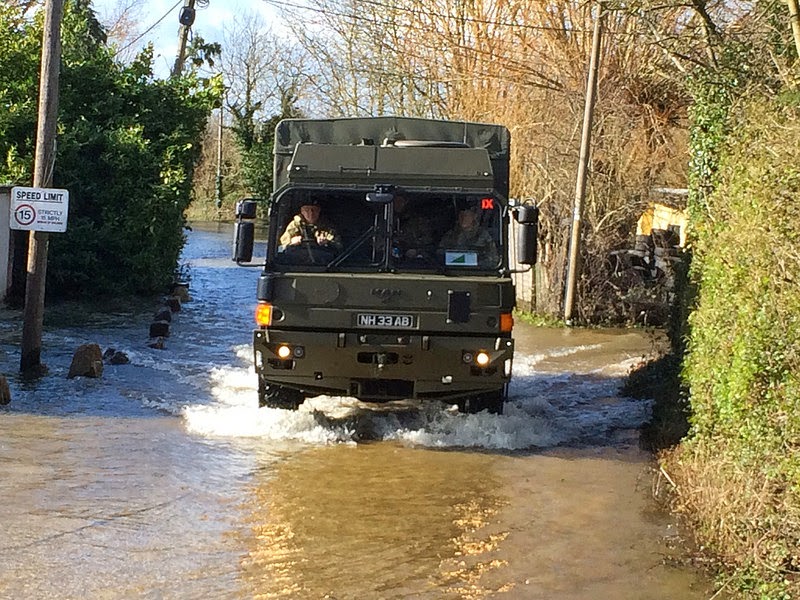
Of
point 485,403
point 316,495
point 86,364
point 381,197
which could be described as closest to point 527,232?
point 381,197

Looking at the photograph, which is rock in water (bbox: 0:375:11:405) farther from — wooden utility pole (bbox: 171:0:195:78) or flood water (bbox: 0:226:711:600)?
wooden utility pole (bbox: 171:0:195:78)

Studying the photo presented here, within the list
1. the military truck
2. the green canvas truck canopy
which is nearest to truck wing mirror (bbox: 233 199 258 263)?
the military truck

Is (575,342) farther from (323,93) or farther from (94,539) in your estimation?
(323,93)

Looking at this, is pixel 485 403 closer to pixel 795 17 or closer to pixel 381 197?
pixel 381 197

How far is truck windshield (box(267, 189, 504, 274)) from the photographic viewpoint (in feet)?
33.8

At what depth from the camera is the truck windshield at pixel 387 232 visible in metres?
10.3

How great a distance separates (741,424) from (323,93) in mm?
28498

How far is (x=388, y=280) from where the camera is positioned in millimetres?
9867

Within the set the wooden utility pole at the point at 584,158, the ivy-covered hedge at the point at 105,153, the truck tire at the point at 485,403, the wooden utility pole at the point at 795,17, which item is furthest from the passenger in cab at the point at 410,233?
the ivy-covered hedge at the point at 105,153

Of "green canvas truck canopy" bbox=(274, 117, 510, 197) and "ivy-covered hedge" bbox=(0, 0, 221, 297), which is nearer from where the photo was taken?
"green canvas truck canopy" bbox=(274, 117, 510, 197)

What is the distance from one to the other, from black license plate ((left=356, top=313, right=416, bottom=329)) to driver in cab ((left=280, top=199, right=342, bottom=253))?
81cm

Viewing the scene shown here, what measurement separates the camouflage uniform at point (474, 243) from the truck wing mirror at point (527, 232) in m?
0.27

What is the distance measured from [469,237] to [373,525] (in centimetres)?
345

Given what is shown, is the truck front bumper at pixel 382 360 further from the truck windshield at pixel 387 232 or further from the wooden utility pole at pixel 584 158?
the wooden utility pole at pixel 584 158
